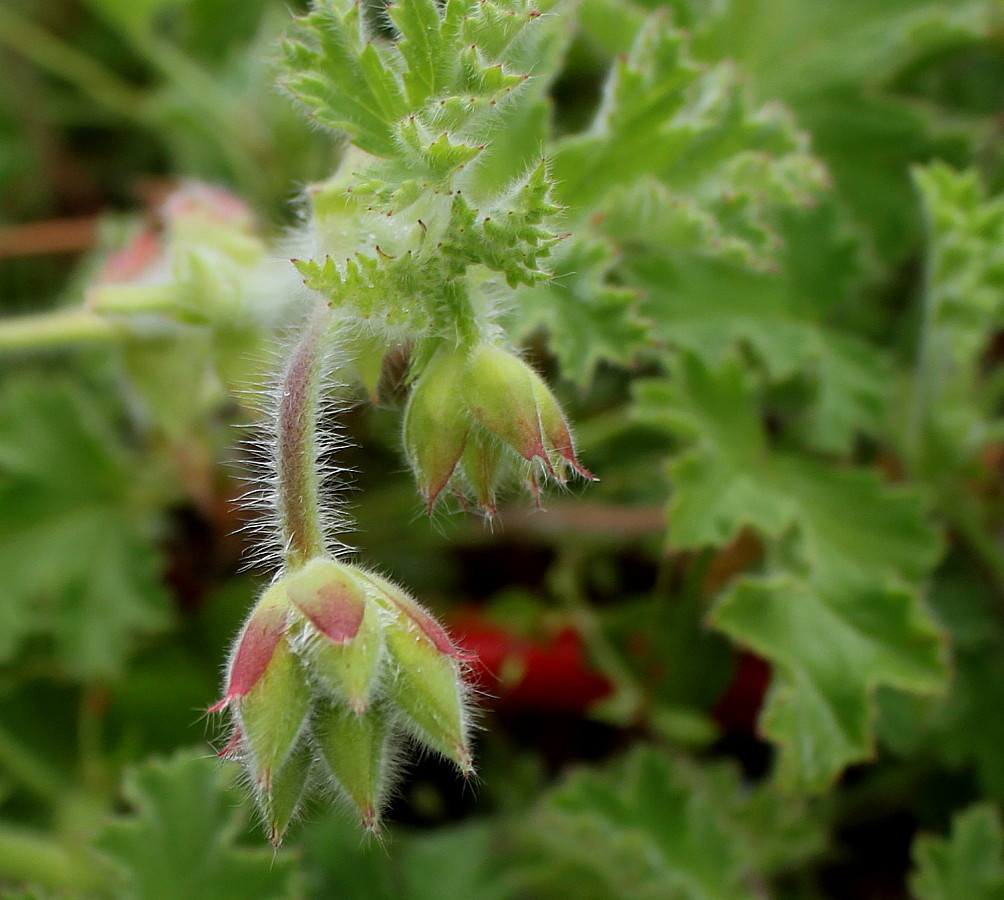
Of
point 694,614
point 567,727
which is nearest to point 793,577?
point 694,614

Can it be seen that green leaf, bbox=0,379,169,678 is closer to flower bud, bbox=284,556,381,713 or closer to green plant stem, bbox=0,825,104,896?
green plant stem, bbox=0,825,104,896

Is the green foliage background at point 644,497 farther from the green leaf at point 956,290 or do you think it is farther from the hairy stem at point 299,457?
the hairy stem at point 299,457

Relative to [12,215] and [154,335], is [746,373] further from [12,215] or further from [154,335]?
[12,215]

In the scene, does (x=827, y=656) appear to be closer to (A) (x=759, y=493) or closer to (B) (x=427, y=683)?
(A) (x=759, y=493)

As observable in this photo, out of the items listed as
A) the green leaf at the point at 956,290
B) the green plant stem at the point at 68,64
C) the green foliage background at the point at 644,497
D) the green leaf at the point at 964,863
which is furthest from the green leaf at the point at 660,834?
the green plant stem at the point at 68,64

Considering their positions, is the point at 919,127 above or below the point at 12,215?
above

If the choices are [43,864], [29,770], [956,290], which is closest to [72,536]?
[29,770]
